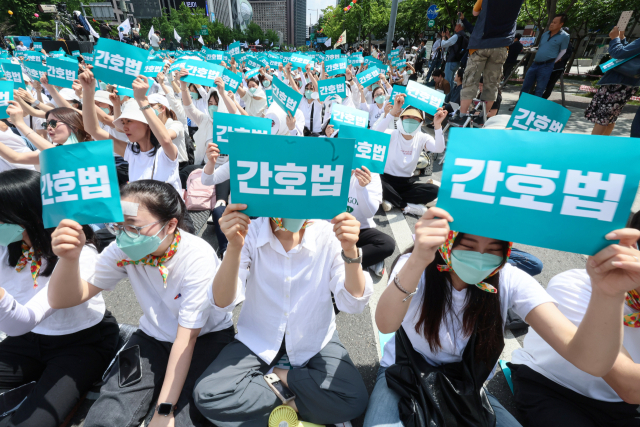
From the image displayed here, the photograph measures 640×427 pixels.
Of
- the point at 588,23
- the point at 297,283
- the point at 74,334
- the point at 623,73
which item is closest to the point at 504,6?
the point at 623,73

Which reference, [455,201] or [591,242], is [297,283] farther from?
[591,242]

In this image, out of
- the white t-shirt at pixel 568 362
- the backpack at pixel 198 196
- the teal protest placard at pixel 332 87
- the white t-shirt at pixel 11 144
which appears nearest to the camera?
the white t-shirt at pixel 568 362

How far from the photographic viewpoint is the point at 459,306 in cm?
168

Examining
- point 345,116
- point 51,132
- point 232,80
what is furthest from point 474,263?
point 232,80

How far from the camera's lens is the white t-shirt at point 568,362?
1513mm

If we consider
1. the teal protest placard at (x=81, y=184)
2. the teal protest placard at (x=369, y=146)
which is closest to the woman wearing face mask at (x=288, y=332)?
the teal protest placard at (x=81, y=184)

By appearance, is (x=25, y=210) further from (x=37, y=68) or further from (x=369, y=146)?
(x=37, y=68)

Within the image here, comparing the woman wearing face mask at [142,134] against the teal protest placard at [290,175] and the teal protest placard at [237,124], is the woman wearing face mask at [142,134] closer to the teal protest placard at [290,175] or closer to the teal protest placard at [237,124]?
the teal protest placard at [237,124]

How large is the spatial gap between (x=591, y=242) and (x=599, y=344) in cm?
44

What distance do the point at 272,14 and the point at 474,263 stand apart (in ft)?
513

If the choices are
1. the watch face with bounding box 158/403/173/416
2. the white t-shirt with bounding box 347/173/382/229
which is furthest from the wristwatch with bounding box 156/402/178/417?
the white t-shirt with bounding box 347/173/382/229

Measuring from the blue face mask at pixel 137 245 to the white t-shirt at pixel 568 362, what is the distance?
226cm

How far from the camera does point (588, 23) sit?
19312mm

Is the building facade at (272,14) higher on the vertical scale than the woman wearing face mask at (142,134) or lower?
higher
